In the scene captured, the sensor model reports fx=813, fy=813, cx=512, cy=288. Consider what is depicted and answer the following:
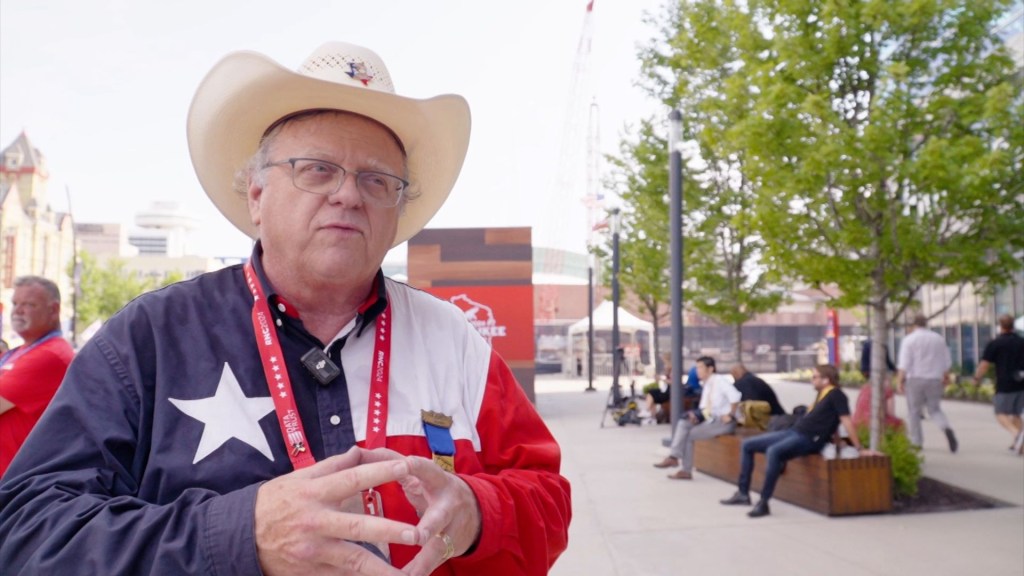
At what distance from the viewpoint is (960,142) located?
309 inches

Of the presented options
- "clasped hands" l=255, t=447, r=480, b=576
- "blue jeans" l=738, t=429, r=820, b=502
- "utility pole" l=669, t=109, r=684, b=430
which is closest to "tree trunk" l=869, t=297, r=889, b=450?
→ "blue jeans" l=738, t=429, r=820, b=502

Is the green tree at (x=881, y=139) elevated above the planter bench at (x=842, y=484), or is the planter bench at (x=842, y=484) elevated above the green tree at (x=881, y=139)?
the green tree at (x=881, y=139)

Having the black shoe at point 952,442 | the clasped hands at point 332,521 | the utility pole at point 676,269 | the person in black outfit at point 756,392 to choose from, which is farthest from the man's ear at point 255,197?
the black shoe at point 952,442

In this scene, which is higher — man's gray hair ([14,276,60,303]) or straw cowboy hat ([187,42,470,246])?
straw cowboy hat ([187,42,470,246])

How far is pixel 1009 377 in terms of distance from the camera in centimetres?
1102

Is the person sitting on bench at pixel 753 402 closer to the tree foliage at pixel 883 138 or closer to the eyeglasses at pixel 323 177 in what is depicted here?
the tree foliage at pixel 883 138

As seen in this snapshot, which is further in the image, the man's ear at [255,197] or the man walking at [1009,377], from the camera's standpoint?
the man walking at [1009,377]

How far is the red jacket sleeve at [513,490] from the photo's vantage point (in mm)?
1570

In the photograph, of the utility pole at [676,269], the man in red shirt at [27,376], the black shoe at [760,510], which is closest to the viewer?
the man in red shirt at [27,376]

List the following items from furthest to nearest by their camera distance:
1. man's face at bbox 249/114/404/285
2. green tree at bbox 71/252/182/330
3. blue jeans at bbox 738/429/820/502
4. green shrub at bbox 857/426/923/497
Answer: green tree at bbox 71/252/182/330 → green shrub at bbox 857/426/923/497 → blue jeans at bbox 738/429/820/502 → man's face at bbox 249/114/404/285

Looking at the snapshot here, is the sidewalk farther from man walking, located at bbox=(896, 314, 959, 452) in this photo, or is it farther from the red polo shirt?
the red polo shirt

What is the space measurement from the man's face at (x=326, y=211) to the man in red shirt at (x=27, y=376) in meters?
2.43

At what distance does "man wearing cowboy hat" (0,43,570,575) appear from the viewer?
1286 millimetres

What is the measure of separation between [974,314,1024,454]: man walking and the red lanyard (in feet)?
37.8
